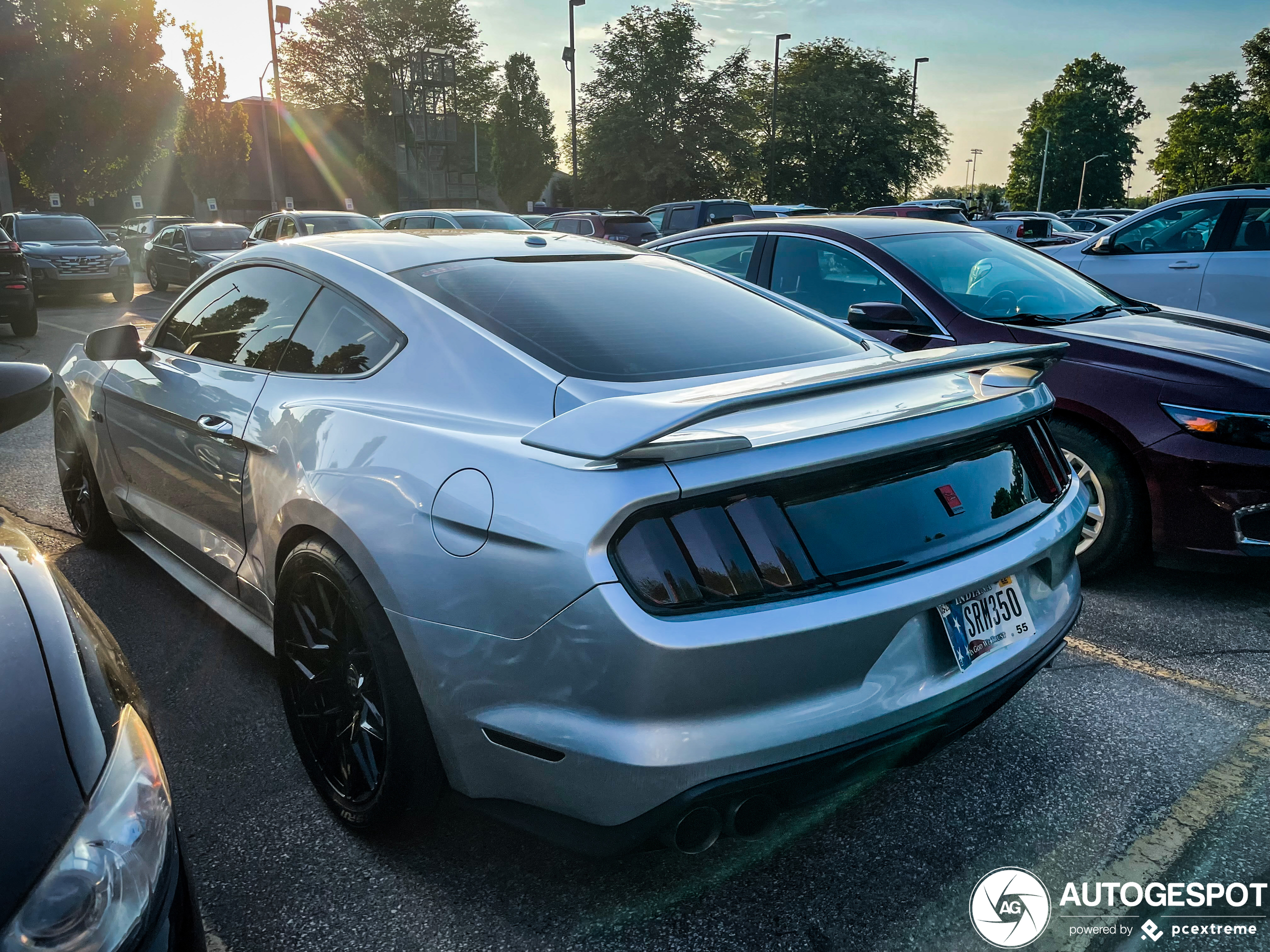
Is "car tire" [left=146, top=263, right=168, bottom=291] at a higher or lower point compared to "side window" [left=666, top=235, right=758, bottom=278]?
lower

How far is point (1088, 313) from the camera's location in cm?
470

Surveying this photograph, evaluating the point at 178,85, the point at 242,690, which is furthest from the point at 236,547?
the point at 178,85

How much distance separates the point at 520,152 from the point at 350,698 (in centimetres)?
7293

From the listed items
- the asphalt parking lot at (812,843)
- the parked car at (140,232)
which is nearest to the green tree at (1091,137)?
the parked car at (140,232)

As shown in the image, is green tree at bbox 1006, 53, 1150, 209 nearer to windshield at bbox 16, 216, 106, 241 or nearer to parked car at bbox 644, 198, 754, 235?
parked car at bbox 644, 198, 754, 235

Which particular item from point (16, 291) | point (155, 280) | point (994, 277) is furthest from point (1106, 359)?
point (155, 280)

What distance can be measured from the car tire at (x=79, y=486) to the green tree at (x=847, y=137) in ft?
157

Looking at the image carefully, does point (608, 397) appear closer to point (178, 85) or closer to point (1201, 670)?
point (1201, 670)

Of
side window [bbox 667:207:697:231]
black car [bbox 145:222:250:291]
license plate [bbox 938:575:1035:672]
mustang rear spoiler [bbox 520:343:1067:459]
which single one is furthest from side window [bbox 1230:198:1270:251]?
black car [bbox 145:222:250:291]

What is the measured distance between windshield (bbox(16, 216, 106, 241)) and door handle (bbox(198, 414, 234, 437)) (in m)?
18.6

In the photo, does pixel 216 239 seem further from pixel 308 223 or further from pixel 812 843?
pixel 812 843

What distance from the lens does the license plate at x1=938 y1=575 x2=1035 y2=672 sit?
2076 mm

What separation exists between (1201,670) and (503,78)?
8149 centimetres

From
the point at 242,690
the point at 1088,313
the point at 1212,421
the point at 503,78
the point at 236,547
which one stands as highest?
the point at 503,78
